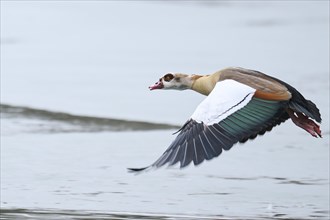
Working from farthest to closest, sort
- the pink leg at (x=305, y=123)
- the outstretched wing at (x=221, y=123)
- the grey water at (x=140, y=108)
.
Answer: the grey water at (x=140, y=108) < the pink leg at (x=305, y=123) < the outstretched wing at (x=221, y=123)

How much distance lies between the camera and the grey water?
7.80 metres

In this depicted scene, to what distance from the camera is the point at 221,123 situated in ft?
21.6

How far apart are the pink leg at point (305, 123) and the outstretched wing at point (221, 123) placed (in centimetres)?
29

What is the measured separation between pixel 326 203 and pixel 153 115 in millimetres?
2793

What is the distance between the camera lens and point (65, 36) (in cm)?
1351

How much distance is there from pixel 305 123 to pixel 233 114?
37.0 inches

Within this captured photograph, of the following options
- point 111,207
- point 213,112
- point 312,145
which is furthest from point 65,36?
point 213,112

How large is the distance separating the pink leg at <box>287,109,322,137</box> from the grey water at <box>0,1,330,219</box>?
0.53 m

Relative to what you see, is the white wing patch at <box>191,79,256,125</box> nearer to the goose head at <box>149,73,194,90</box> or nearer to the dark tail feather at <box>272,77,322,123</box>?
the dark tail feather at <box>272,77,322,123</box>

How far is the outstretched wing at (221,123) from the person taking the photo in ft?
20.7

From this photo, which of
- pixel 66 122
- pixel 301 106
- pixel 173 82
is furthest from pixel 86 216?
pixel 66 122

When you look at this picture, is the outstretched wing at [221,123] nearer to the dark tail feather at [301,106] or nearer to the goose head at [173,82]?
the dark tail feather at [301,106]

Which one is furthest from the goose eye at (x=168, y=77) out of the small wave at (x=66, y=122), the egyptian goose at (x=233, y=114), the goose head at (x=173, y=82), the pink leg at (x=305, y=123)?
the small wave at (x=66, y=122)

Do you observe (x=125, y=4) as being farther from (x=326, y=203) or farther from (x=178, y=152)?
(x=178, y=152)
